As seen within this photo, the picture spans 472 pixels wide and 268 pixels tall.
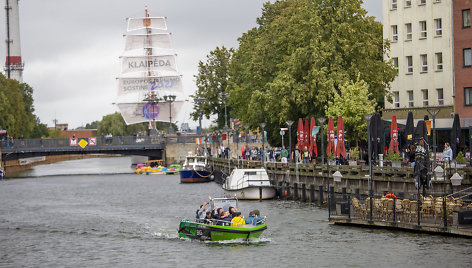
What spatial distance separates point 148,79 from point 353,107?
106241 mm

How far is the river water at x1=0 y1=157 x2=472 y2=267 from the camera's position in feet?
121

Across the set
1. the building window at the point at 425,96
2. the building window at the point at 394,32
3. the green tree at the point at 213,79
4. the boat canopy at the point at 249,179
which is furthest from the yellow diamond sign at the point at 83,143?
the boat canopy at the point at 249,179

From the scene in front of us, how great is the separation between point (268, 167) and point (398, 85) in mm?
20921

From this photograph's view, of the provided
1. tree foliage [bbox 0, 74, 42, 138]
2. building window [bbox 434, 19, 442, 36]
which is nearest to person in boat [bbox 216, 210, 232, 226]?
building window [bbox 434, 19, 442, 36]

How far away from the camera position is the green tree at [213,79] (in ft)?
395

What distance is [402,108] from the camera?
82938 mm

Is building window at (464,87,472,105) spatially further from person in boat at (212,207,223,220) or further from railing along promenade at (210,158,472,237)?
person in boat at (212,207,223,220)

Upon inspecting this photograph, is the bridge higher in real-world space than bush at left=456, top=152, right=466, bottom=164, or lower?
higher

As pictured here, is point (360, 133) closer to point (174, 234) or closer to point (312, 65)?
point (312, 65)

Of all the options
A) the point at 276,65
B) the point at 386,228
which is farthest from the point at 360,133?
the point at 386,228

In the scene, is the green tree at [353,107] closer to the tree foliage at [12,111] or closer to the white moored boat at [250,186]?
the white moored boat at [250,186]

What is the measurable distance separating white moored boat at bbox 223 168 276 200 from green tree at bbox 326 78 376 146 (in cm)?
811

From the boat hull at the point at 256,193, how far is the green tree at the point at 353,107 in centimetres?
878

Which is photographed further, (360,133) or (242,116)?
(242,116)
